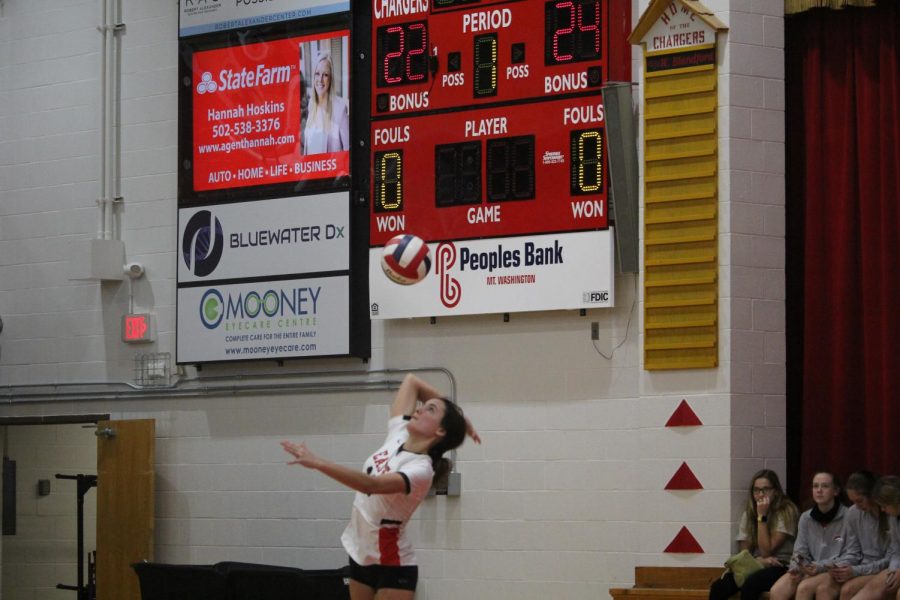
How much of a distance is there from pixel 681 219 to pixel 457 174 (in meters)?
1.87

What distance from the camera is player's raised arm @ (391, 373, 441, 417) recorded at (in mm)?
6883

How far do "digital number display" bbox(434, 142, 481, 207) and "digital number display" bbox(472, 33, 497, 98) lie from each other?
45 cm

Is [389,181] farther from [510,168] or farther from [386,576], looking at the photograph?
[386,576]

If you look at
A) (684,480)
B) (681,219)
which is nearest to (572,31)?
(681,219)

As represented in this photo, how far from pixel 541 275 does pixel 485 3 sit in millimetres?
2236

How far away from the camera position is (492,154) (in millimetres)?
10109

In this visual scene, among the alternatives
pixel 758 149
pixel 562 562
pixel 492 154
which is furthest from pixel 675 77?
pixel 562 562

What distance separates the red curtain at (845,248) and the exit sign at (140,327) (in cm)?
578

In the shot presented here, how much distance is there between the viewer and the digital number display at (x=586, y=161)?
32.0ft

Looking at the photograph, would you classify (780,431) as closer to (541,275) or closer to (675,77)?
(541,275)

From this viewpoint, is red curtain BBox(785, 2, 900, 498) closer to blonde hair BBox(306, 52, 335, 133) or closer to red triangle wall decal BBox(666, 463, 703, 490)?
red triangle wall decal BBox(666, 463, 703, 490)

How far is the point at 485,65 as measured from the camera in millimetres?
10219

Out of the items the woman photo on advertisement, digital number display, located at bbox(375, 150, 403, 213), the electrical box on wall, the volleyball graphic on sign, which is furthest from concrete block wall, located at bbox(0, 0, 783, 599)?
the volleyball graphic on sign

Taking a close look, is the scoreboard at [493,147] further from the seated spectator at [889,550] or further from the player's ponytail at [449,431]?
the player's ponytail at [449,431]
